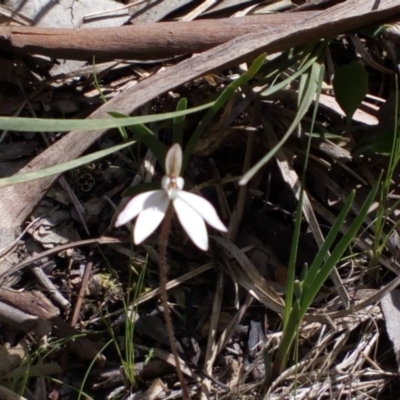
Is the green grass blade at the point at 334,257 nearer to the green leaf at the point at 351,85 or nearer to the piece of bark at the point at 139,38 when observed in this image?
the green leaf at the point at 351,85

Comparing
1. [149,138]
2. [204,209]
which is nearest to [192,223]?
[204,209]

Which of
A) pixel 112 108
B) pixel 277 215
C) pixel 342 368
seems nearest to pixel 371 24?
pixel 277 215

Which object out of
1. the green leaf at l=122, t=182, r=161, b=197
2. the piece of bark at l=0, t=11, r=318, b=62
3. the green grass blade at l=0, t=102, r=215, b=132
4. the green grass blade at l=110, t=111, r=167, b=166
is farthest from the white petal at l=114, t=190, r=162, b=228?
the piece of bark at l=0, t=11, r=318, b=62

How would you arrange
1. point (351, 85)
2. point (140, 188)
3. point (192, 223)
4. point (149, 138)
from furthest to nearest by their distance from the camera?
point (351, 85) < point (140, 188) < point (149, 138) < point (192, 223)

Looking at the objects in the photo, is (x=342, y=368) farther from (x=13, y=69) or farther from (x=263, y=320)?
(x=13, y=69)

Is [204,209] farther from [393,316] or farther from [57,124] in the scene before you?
[393,316]

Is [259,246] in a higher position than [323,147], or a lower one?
lower

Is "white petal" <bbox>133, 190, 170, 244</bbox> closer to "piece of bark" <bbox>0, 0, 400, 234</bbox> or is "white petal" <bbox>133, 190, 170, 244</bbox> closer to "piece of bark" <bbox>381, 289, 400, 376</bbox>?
"piece of bark" <bbox>0, 0, 400, 234</bbox>
